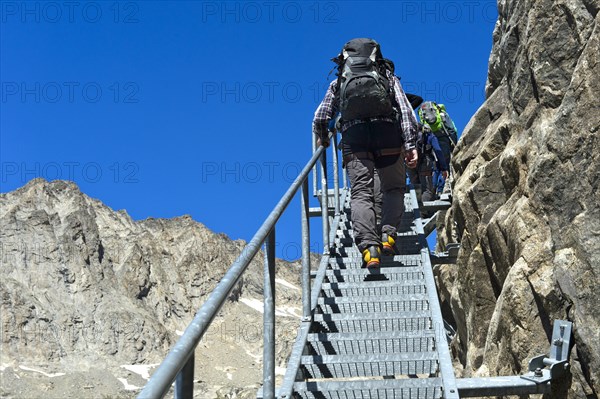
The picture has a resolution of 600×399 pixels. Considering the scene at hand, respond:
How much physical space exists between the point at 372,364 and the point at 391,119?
2.89 m

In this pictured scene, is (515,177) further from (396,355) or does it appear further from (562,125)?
(396,355)

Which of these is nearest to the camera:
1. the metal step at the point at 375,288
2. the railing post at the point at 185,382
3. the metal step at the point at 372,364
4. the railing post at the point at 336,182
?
the railing post at the point at 185,382

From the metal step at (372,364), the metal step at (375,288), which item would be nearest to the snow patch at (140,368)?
the metal step at (375,288)

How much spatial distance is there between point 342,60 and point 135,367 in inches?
7684

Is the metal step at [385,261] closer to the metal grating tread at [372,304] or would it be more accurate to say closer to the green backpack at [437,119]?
the metal grating tread at [372,304]

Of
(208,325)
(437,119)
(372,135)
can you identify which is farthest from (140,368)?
(208,325)

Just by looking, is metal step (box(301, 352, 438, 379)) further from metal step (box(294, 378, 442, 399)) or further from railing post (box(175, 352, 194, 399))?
railing post (box(175, 352, 194, 399))

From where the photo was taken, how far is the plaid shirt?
8.13 m

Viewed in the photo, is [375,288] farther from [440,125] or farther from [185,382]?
[440,125]

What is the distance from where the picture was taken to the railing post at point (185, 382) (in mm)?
3078

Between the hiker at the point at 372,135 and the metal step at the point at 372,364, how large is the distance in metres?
1.73

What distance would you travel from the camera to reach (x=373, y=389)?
5766mm

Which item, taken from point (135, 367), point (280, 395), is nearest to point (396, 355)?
point (280, 395)

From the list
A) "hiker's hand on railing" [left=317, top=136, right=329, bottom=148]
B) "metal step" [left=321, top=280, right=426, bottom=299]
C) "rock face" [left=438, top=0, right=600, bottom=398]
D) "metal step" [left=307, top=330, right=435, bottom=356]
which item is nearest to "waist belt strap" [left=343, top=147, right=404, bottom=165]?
"hiker's hand on railing" [left=317, top=136, right=329, bottom=148]
